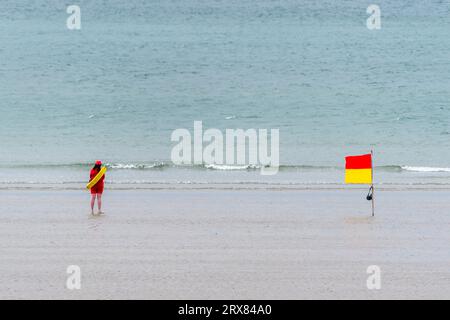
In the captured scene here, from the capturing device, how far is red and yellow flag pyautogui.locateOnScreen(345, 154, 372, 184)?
1523 cm

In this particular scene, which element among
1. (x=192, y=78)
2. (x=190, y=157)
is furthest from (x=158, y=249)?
(x=192, y=78)

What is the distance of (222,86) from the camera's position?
55344 mm

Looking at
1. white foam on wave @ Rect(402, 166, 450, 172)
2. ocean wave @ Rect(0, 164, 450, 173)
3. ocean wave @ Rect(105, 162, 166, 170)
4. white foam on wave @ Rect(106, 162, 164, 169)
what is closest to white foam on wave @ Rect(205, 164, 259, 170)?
ocean wave @ Rect(0, 164, 450, 173)

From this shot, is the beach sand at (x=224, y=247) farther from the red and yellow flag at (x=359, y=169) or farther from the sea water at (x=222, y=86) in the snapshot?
the sea water at (x=222, y=86)

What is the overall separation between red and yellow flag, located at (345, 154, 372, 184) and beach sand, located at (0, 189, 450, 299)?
95cm

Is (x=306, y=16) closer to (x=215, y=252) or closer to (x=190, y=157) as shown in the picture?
(x=190, y=157)

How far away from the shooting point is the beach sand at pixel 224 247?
9359 millimetres

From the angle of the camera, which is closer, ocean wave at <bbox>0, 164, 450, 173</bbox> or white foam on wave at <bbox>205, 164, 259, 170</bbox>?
white foam on wave at <bbox>205, 164, 259, 170</bbox>

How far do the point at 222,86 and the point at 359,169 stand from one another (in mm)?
40520

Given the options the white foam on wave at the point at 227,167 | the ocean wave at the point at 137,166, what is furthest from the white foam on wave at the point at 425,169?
the ocean wave at the point at 137,166

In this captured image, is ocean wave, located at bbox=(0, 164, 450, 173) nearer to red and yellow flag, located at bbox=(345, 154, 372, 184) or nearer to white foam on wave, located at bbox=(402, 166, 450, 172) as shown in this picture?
white foam on wave, located at bbox=(402, 166, 450, 172)

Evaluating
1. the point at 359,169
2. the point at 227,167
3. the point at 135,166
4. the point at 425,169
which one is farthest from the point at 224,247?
the point at 425,169

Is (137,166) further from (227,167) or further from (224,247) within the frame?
(224,247)

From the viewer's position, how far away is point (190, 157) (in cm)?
3550
